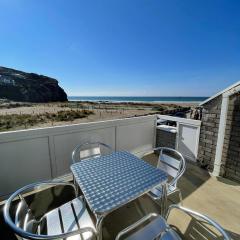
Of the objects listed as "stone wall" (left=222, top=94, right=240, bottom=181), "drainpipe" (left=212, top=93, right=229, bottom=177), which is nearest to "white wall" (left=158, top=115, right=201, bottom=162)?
"drainpipe" (left=212, top=93, right=229, bottom=177)

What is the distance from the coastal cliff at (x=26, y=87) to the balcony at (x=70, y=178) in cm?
3809

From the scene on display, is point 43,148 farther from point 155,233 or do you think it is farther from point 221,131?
point 221,131

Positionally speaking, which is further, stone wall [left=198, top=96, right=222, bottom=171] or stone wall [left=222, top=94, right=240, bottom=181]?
stone wall [left=198, top=96, right=222, bottom=171]

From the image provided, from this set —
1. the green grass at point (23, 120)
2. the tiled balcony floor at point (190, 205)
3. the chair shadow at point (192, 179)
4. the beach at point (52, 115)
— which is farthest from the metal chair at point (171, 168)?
the green grass at point (23, 120)

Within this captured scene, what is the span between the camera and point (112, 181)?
123cm

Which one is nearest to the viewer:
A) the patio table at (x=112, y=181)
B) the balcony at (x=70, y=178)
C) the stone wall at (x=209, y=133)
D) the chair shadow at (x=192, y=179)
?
the patio table at (x=112, y=181)

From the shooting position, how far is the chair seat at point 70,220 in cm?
101

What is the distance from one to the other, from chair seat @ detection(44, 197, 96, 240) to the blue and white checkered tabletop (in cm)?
21

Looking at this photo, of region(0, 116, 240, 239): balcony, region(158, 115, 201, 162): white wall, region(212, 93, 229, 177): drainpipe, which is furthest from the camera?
region(158, 115, 201, 162): white wall

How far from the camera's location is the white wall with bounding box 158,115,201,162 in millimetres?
2868

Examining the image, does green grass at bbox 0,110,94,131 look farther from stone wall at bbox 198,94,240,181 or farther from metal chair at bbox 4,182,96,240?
stone wall at bbox 198,94,240,181

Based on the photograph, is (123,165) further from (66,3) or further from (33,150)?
(66,3)

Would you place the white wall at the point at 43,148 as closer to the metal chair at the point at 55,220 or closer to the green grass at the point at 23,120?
the metal chair at the point at 55,220

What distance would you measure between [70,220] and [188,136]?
270cm
